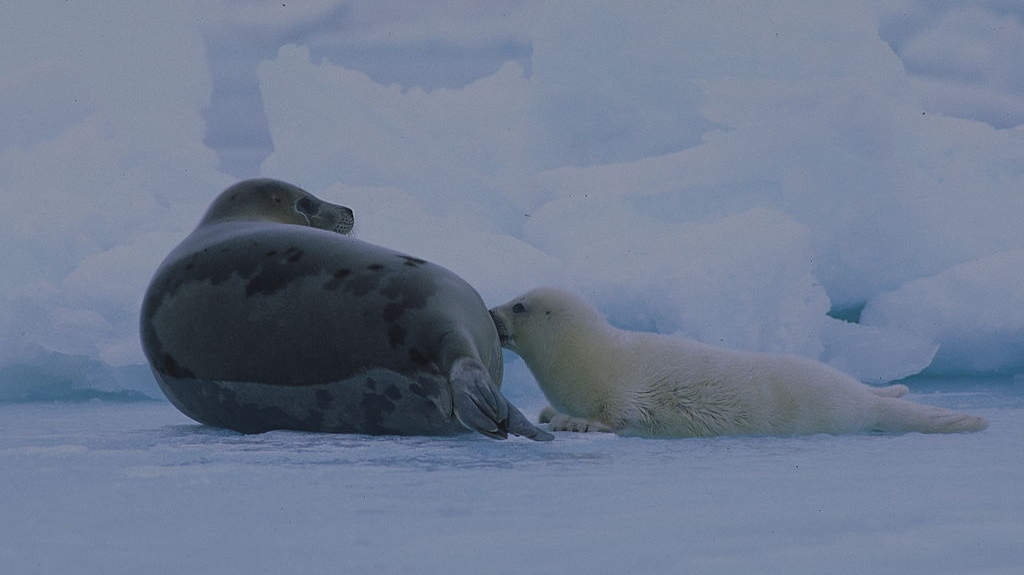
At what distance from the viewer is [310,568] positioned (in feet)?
4.98

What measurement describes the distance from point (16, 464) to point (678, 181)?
5579 mm

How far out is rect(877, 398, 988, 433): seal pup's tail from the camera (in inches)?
136

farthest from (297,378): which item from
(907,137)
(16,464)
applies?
(907,137)

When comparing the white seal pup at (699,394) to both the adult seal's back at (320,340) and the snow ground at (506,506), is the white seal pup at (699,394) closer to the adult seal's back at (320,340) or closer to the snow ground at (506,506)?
the snow ground at (506,506)

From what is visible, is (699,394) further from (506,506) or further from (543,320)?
(506,506)

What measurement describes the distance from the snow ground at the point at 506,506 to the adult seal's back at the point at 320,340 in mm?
107

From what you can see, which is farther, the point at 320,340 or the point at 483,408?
the point at 320,340

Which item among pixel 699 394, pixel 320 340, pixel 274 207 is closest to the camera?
pixel 320 340

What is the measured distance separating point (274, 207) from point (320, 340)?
137cm

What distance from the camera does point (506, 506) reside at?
6.42 feet

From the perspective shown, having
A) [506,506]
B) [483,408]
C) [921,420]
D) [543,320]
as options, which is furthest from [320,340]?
[921,420]

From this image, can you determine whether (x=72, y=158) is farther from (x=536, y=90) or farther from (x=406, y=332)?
(x=406, y=332)

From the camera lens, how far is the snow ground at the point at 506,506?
1574 millimetres

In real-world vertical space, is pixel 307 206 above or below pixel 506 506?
above
